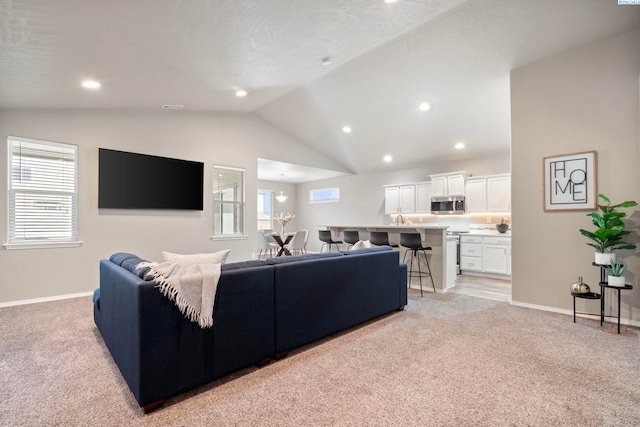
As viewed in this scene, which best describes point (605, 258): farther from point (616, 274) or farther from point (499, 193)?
point (499, 193)

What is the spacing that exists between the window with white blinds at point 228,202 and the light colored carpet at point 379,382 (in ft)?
10.0

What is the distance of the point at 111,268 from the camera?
2322 millimetres

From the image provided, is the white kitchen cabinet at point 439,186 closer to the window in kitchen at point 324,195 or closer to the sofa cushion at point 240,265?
the window in kitchen at point 324,195

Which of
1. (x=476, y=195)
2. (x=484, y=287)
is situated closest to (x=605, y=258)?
(x=484, y=287)

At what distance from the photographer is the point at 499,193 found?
6141 millimetres

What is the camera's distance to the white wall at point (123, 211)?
157 inches

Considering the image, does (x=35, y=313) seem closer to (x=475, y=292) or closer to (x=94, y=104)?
(x=94, y=104)

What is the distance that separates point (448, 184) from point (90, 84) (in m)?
6.46

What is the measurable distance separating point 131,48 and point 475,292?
5292 millimetres

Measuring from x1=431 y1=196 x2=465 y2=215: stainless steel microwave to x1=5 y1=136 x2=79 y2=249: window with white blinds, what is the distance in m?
6.66

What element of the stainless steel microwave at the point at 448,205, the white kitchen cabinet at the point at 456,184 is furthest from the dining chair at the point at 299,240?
the white kitchen cabinet at the point at 456,184

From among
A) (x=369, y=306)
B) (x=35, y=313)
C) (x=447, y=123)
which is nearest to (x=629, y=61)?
(x=447, y=123)

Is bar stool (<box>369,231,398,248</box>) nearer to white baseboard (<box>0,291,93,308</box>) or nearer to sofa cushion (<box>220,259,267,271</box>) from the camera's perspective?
sofa cushion (<box>220,259,267,271</box>)

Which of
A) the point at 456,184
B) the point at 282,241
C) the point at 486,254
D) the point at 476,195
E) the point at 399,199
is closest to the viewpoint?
the point at 486,254
